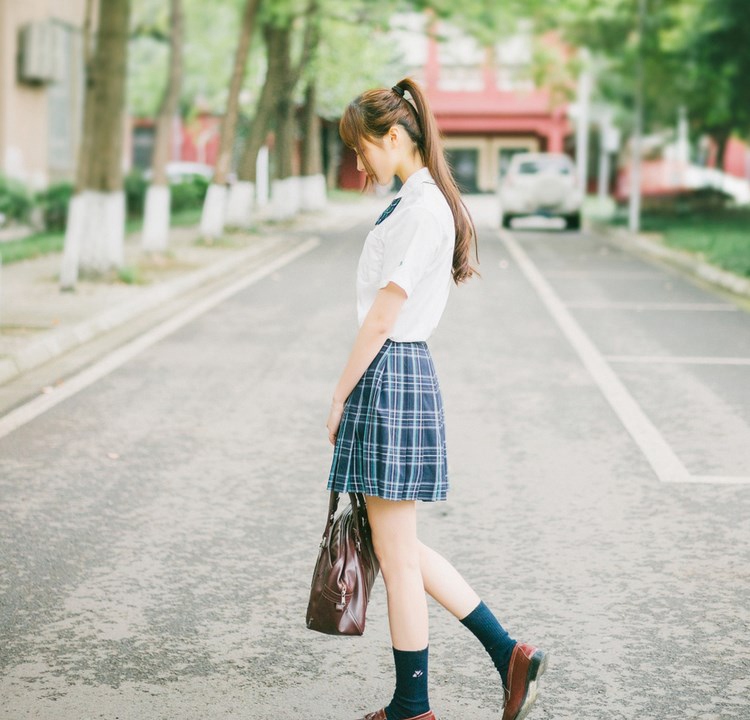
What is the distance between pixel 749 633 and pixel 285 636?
1606mm

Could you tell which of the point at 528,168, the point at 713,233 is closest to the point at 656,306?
the point at 713,233

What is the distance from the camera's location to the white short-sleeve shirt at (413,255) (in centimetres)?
351

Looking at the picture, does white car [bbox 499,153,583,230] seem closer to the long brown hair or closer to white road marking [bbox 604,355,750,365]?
white road marking [bbox 604,355,750,365]

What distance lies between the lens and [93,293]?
14852mm

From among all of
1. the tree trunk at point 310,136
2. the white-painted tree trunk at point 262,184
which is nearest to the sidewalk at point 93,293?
the tree trunk at point 310,136

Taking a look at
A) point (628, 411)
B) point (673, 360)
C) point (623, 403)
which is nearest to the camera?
point (628, 411)

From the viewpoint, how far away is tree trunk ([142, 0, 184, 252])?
19.5 meters

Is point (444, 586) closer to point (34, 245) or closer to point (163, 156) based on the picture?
point (163, 156)

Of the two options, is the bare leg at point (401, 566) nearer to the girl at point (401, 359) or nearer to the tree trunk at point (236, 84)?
the girl at point (401, 359)

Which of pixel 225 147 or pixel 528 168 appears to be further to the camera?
pixel 528 168

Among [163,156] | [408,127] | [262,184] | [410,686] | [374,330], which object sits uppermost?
[262,184]

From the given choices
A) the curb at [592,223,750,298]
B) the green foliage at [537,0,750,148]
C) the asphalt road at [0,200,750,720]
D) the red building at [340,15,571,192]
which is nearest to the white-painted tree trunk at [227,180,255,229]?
the green foliage at [537,0,750,148]

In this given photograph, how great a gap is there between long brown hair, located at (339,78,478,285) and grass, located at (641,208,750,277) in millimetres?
14916

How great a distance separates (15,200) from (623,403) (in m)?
17.1
